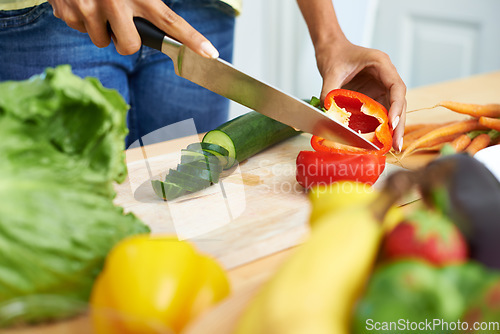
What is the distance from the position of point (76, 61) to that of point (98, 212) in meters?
0.95

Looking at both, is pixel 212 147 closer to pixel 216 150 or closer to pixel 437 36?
pixel 216 150

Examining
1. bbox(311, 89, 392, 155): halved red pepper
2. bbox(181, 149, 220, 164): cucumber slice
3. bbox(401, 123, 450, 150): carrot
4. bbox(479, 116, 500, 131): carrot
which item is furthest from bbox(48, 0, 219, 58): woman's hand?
bbox(479, 116, 500, 131): carrot

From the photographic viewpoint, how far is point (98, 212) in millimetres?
668

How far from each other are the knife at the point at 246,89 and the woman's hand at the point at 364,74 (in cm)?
24

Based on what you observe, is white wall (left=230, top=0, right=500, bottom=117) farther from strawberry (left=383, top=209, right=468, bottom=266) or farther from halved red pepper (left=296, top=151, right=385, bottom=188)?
strawberry (left=383, top=209, right=468, bottom=266)

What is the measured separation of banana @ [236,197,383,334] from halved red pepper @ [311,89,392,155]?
2.38 feet

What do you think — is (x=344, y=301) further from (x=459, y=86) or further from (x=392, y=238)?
(x=459, y=86)

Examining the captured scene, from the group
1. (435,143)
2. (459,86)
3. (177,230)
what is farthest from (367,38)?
(177,230)

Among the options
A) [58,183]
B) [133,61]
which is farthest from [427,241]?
[133,61]

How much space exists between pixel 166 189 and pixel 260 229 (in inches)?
9.4

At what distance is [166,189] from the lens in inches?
41.4

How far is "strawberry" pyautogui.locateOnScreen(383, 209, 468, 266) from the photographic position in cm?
44

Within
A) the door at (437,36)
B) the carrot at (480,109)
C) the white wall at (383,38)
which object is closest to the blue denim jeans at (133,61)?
the carrot at (480,109)

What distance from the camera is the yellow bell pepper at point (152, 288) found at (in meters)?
0.54
